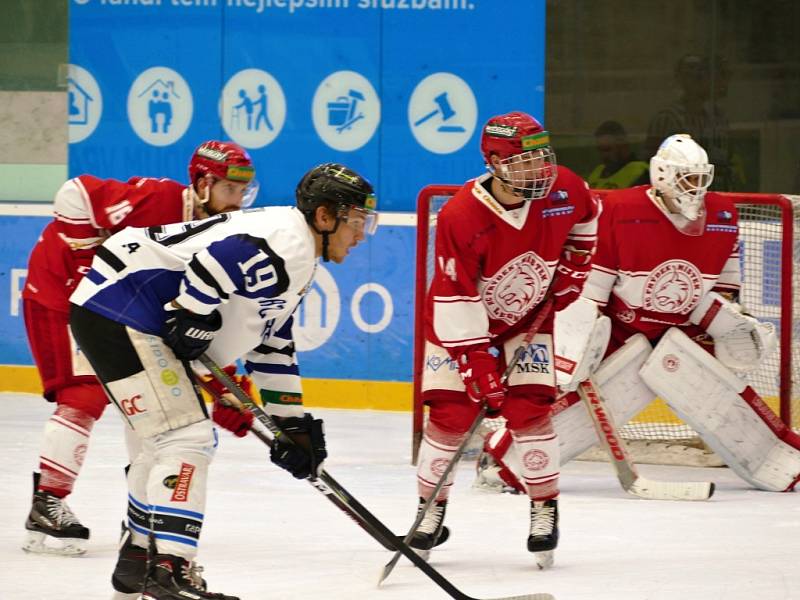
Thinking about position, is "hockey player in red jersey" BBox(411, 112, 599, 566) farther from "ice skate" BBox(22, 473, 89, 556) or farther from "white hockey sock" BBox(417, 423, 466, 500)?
"ice skate" BBox(22, 473, 89, 556)

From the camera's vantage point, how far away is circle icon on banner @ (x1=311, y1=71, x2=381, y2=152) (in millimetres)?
6891

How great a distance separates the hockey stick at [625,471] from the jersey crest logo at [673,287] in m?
0.34

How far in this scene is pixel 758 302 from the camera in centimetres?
544

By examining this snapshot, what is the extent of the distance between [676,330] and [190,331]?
2.39 m

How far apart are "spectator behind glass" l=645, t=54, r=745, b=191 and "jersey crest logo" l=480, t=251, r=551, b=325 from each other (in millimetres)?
3080

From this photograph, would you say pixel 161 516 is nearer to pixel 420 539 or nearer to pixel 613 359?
pixel 420 539

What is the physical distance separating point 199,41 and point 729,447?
3364 mm

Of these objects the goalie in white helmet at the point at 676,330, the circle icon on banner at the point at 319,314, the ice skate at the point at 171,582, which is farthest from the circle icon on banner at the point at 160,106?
the ice skate at the point at 171,582

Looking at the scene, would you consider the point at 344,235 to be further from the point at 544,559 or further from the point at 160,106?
the point at 160,106

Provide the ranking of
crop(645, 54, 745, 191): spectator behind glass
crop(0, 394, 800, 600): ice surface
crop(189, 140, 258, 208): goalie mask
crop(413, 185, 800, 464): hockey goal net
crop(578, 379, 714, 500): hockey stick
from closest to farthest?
1. crop(0, 394, 800, 600): ice surface
2. crop(189, 140, 258, 208): goalie mask
3. crop(578, 379, 714, 500): hockey stick
4. crop(413, 185, 800, 464): hockey goal net
5. crop(645, 54, 745, 191): spectator behind glass

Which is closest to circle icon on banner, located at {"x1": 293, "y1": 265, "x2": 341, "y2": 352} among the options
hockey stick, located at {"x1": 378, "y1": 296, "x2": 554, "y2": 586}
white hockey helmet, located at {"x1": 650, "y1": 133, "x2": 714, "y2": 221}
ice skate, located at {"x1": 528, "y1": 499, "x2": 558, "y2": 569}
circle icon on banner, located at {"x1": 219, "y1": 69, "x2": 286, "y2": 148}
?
circle icon on banner, located at {"x1": 219, "y1": 69, "x2": 286, "y2": 148}

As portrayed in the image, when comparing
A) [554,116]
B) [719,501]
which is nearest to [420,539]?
[719,501]

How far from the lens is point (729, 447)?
4.95 m

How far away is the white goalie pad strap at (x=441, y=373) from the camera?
3855 millimetres
